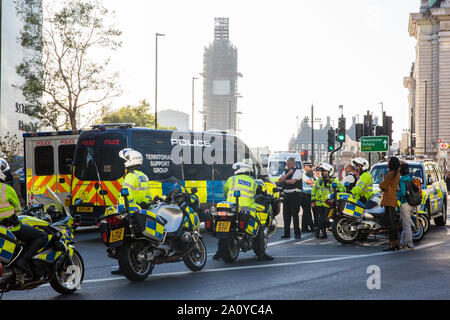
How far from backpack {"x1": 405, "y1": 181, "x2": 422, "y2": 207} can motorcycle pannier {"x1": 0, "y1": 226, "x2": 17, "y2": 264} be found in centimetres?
749

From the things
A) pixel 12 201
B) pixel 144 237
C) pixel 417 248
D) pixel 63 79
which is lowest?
pixel 417 248

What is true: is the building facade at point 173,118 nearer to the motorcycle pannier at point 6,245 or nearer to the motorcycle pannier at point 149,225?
the motorcycle pannier at point 149,225

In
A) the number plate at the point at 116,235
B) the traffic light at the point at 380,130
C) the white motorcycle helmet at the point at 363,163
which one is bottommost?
the number plate at the point at 116,235

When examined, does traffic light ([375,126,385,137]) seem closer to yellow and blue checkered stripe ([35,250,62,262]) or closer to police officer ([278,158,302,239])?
police officer ([278,158,302,239])

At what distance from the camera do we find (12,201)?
22.9ft

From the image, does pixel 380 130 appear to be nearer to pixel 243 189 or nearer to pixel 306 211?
pixel 306 211

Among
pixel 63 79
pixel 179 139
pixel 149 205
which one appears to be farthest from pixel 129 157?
pixel 63 79

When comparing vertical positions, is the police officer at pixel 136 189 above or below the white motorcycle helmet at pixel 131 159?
below

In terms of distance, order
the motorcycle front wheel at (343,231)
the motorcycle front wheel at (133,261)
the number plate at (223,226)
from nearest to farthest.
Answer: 1. the motorcycle front wheel at (133,261)
2. the number plate at (223,226)
3. the motorcycle front wheel at (343,231)

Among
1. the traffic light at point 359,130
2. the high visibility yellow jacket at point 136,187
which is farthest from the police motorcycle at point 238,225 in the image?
the traffic light at point 359,130

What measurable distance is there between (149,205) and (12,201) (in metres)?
2.25

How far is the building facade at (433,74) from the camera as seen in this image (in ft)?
240

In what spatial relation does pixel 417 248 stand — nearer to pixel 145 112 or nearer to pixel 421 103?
pixel 145 112

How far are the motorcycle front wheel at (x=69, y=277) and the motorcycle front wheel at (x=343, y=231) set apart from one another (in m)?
6.48
